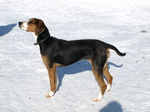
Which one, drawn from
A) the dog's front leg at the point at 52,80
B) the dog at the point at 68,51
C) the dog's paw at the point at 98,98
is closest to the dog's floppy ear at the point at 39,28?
the dog at the point at 68,51

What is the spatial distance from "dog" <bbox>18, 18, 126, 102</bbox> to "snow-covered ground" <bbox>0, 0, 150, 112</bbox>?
0.61 metres

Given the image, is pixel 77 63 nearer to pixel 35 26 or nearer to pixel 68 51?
pixel 68 51

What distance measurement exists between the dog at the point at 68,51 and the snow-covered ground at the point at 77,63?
61 centimetres

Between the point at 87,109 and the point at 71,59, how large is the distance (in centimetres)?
127

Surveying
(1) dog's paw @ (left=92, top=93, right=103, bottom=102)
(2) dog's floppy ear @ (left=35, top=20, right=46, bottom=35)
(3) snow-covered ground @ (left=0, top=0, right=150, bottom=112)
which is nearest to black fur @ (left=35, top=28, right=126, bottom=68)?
(2) dog's floppy ear @ (left=35, top=20, right=46, bottom=35)

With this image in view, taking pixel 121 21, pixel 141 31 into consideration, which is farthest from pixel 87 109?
pixel 121 21

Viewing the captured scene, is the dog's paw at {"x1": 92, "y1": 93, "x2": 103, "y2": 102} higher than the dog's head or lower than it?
lower

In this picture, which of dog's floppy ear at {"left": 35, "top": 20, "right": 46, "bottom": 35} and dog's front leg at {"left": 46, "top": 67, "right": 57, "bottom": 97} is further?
dog's front leg at {"left": 46, "top": 67, "right": 57, "bottom": 97}

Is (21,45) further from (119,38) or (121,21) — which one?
(121,21)

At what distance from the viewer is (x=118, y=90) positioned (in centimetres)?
699

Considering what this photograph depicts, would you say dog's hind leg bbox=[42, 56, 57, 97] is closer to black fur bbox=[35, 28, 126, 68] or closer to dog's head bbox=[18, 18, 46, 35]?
black fur bbox=[35, 28, 126, 68]

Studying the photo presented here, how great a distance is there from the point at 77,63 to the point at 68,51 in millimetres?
2279

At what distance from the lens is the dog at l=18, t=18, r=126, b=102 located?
6.25 m

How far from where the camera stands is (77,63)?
28.4 feet
